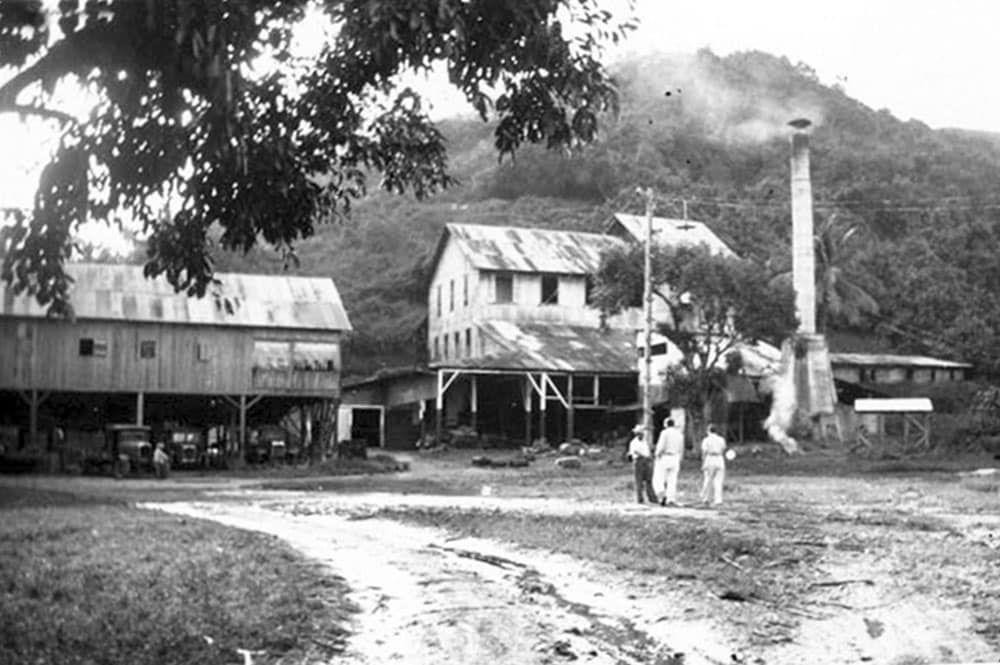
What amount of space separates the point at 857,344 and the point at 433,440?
26936 mm

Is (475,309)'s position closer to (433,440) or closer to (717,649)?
(433,440)

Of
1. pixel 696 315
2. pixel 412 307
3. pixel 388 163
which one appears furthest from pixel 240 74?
pixel 412 307

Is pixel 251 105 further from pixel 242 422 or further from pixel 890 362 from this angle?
pixel 890 362

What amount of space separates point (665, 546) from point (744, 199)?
64904mm

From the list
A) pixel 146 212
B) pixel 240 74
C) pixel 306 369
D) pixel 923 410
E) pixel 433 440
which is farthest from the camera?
pixel 433 440

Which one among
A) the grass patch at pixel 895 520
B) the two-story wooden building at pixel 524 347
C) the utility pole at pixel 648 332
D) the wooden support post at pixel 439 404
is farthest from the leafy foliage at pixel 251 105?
the two-story wooden building at pixel 524 347

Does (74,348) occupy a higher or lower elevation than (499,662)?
higher

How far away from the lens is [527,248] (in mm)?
57281

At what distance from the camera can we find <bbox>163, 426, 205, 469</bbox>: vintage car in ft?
149

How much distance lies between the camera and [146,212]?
9.91 m

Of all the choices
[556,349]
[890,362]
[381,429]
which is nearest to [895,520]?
[556,349]

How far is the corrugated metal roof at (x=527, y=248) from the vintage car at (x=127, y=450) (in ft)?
58.3

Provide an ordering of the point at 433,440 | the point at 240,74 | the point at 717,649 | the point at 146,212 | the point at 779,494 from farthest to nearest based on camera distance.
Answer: the point at 433,440 → the point at 779,494 → the point at 717,649 → the point at 146,212 → the point at 240,74

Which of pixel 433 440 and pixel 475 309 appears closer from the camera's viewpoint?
pixel 433 440
